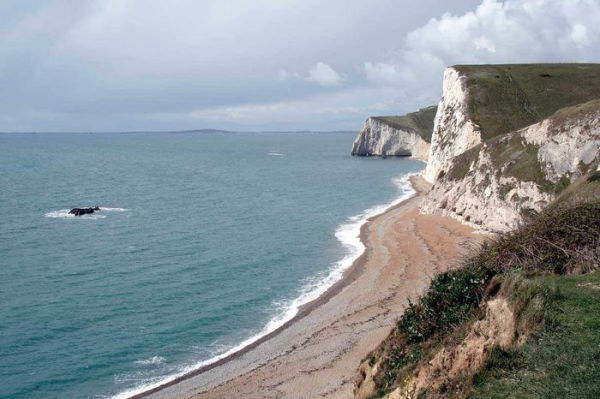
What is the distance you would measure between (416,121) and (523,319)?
166220mm

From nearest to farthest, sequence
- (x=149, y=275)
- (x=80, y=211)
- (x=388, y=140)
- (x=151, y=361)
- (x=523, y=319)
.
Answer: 1. (x=523, y=319)
2. (x=151, y=361)
3. (x=149, y=275)
4. (x=80, y=211)
5. (x=388, y=140)

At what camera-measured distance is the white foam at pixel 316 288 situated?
77.1 ft

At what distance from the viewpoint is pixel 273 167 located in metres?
128

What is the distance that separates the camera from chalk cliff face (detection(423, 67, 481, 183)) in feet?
236

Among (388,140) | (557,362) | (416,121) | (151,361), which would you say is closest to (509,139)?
(151,361)

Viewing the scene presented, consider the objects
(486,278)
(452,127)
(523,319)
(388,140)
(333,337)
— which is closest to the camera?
(523,319)

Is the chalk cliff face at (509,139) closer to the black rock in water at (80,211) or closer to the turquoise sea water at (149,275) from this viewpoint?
the turquoise sea water at (149,275)

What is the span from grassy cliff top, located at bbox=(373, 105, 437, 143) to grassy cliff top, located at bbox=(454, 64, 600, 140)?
220ft

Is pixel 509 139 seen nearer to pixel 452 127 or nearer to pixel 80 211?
pixel 452 127

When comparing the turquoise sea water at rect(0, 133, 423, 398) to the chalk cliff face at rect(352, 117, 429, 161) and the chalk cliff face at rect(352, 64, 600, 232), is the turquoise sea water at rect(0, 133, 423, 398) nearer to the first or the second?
the chalk cliff face at rect(352, 64, 600, 232)

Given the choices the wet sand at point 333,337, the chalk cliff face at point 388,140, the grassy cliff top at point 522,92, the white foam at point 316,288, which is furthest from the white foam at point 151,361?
the chalk cliff face at point 388,140

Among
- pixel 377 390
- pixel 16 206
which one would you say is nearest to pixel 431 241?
pixel 377 390

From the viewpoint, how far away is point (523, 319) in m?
11.2

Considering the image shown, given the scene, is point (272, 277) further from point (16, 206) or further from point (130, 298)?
point (16, 206)
